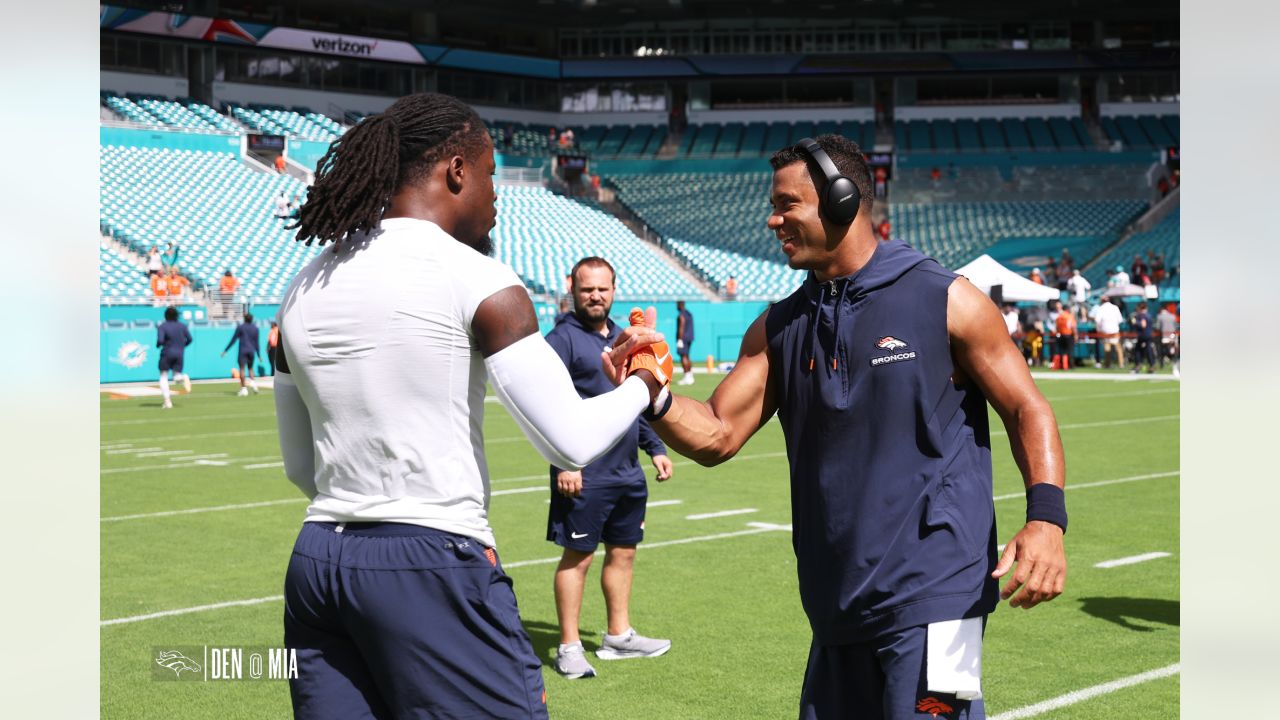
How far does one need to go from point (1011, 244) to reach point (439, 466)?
A: 4702 centimetres

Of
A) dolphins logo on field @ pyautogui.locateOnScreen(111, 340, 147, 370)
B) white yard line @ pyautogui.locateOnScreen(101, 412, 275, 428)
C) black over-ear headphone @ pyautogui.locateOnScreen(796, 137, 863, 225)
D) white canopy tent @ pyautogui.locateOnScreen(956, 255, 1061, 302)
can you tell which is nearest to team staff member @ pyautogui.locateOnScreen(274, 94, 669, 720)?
black over-ear headphone @ pyautogui.locateOnScreen(796, 137, 863, 225)

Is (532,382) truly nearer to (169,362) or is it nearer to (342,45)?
(169,362)

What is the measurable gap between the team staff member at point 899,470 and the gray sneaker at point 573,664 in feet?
10.3

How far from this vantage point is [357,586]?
2852 mm

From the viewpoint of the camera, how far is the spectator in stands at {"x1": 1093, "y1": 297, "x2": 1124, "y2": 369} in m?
33.6

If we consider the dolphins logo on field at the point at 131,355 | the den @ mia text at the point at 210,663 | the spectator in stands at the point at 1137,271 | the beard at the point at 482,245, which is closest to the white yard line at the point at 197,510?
the den @ mia text at the point at 210,663

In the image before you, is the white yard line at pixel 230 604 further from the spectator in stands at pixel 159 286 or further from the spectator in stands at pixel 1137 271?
the spectator in stands at pixel 1137 271

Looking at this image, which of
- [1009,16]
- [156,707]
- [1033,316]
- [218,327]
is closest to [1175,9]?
[1009,16]

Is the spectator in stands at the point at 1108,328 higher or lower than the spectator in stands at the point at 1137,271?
lower

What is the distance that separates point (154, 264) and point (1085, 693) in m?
30.0

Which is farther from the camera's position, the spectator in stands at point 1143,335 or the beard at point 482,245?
the spectator in stands at point 1143,335

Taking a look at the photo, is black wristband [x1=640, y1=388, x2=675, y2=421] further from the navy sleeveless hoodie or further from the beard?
the beard

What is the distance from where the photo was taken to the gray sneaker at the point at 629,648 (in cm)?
693
